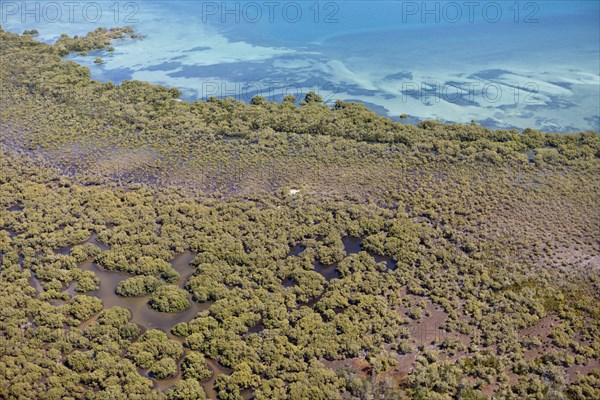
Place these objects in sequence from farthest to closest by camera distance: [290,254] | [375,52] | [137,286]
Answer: [375,52] < [290,254] < [137,286]

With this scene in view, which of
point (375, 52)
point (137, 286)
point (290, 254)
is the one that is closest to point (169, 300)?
point (137, 286)

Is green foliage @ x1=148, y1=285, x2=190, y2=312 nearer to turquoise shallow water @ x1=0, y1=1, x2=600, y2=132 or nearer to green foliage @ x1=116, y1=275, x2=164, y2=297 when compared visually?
green foliage @ x1=116, y1=275, x2=164, y2=297

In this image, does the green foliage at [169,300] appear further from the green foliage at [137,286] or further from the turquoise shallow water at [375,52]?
the turquoise shallow water at [375,52]

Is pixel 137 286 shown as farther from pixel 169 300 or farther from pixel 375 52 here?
pixel 375 52

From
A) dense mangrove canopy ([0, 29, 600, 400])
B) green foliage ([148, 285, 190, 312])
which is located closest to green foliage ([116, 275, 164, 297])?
dense mangrove canopy ([0, 29, 600, 400])

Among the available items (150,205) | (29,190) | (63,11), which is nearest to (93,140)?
(29,190)

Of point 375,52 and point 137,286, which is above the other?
point 375,52

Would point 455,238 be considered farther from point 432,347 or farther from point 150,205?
point 150,205

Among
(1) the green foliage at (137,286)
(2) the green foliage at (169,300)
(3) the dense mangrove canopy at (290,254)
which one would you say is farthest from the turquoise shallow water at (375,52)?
(2) the green foliage at (169,300)

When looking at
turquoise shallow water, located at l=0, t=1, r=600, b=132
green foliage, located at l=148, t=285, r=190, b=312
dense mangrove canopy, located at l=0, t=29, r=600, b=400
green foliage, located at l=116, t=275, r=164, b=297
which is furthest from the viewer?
turquoise shallow water, located at l=0, t=1, r=600, b=132
